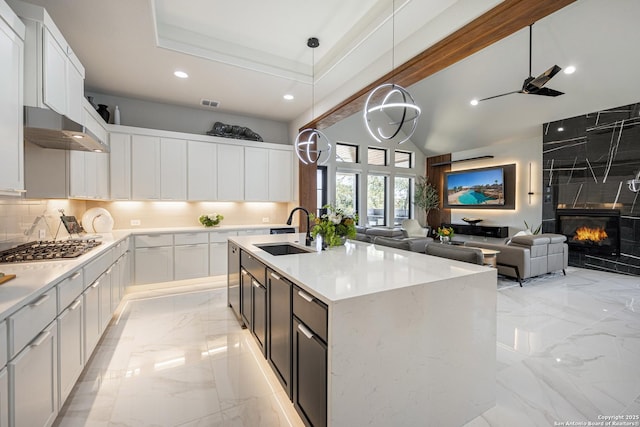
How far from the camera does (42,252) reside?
2146 mm

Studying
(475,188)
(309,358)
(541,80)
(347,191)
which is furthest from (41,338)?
(475,188)

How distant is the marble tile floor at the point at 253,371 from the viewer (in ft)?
5.83

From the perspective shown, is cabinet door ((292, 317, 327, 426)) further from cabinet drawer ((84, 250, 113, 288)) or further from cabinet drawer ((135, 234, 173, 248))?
cabinet drawer ((135, 234, 173, 248))

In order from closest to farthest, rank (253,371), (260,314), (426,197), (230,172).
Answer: (253,371)
(260,314)
(230,172)
(426,197)

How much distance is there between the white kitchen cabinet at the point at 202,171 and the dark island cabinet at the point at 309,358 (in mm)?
3822

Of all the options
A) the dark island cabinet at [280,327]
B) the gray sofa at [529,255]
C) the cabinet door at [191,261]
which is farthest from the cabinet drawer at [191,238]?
the gray sofa at [529,255]

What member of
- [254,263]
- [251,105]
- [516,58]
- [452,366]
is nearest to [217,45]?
[251,105]

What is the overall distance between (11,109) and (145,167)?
2.87 m

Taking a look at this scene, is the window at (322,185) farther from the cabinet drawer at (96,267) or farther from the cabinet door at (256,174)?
→ the cabinet drawer at (96,267)

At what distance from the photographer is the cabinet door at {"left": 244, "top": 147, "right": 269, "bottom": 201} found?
528 centimetres

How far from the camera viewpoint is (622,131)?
536 centimetres

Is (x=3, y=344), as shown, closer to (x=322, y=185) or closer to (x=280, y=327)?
(x=280, y=327)

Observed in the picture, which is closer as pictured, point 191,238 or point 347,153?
point 191,238

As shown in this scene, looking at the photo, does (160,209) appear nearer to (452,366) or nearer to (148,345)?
(148,345)
